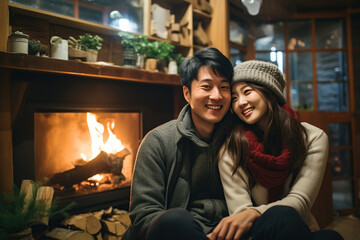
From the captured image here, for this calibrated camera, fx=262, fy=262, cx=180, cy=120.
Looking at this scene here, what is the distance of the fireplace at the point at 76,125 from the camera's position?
1.74m

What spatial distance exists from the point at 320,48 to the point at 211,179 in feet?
9.06

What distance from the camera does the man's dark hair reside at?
1.26 metres

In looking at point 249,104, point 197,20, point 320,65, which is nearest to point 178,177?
point 249,104

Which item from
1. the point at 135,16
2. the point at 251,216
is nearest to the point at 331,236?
the point at 251,216

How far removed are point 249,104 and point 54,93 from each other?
1.36m

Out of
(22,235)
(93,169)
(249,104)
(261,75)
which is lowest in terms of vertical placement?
(22,235)

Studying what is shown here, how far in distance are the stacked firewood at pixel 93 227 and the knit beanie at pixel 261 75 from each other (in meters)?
1.34

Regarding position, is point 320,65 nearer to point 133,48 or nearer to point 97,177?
point 133,48

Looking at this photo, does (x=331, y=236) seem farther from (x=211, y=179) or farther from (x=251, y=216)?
(x=211, y=179)

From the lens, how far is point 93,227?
180 centimetres

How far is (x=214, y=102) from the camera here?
4.14ft

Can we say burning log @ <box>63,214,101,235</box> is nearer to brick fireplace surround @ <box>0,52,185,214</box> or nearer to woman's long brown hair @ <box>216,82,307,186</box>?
brick fireplace surround @ <box>0,52,185,214</box>

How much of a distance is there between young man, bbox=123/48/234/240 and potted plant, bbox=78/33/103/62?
861mm

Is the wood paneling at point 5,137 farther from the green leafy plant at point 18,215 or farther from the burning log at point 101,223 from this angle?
the burning log at point 101,223
